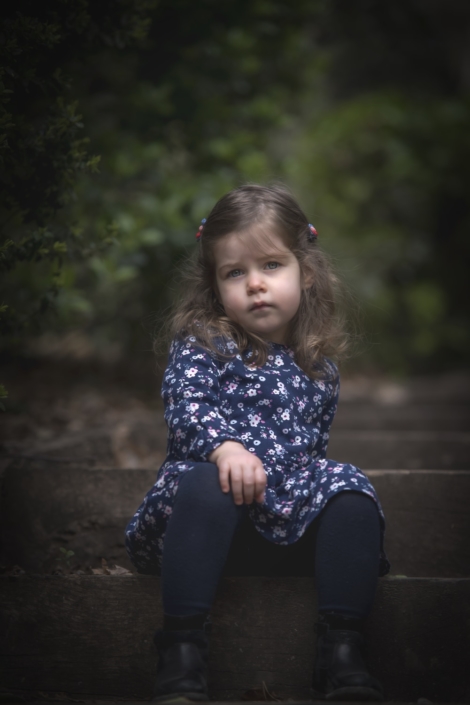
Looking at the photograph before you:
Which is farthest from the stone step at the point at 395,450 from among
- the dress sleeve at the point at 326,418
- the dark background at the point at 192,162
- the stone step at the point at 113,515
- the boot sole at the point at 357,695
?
the boot sole at the point at 357,695

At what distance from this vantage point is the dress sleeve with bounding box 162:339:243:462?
191 cm

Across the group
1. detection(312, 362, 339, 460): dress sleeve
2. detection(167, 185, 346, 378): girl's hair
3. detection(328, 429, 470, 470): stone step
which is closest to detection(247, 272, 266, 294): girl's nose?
detection(167, 185, 346, 378): girl's hair

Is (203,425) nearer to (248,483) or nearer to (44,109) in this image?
(248,483)

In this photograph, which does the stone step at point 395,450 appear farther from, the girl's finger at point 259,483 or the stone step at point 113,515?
the girl's finger at point 259,483

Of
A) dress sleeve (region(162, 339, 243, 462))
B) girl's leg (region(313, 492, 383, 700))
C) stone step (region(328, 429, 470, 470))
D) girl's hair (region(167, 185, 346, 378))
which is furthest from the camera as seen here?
stone step (region(328, 429, 470, 470))

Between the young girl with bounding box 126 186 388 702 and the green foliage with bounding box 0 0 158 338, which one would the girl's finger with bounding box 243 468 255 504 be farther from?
the green foliage with bounding box 0 0 158 338

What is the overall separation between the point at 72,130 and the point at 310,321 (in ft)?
3.25

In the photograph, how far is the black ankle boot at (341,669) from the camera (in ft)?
5.36

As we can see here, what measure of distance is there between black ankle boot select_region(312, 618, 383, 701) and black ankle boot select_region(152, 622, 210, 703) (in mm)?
288

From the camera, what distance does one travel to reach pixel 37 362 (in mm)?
5707

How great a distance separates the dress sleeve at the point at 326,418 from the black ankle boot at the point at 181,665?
2.29 ft

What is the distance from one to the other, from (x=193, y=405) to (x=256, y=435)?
0.22 meters

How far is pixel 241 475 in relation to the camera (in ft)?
5.90

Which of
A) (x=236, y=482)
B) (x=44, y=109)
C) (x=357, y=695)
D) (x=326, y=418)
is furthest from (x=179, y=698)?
(x=44, y=109)
